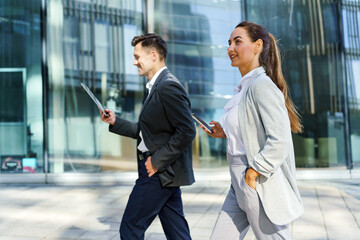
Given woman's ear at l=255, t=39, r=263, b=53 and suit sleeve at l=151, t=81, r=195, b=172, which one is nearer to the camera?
woman's ear at l=255, t=39, r=263, b=53

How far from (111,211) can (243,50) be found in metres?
4.02

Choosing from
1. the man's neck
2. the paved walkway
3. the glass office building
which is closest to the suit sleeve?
the man's neck

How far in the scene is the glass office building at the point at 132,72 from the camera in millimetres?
8727

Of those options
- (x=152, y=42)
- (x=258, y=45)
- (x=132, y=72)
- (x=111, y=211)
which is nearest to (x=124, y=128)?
(x=152, y=42)

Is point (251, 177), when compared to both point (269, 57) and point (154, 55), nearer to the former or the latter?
point (269, 57)

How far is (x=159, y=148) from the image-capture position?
9.62ft

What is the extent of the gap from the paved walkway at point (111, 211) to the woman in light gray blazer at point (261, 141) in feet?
7.57

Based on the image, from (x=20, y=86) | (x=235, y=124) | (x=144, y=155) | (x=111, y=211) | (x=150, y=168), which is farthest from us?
(x=20, y=86)

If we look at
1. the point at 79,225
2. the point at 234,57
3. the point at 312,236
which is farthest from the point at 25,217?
the point at 234,57

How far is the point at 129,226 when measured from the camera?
285 centimetres

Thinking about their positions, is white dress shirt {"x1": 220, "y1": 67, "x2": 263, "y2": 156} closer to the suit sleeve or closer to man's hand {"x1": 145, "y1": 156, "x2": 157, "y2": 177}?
the suit sleeve

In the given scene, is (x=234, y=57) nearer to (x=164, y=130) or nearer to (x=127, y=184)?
(x=164, y=130)

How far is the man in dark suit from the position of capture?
2873mm

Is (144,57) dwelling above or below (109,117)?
above
